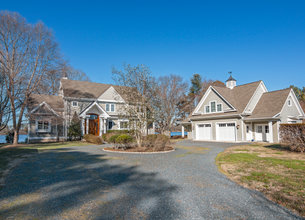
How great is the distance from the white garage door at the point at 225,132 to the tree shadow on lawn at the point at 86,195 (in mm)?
16442

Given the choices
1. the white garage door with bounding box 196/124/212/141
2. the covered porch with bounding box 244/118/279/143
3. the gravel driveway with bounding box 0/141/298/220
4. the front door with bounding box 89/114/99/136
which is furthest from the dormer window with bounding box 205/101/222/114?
the gravel driveway with bounding box 0/141/298/220

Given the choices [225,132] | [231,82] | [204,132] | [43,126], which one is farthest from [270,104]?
[43,126]

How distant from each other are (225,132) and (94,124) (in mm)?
16453

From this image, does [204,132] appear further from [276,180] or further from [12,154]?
[12,154]

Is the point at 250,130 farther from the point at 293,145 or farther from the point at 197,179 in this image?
the point at 197,179

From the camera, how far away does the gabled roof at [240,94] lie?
2084cm

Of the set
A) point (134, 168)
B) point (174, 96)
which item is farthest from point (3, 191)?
point (174, 96)

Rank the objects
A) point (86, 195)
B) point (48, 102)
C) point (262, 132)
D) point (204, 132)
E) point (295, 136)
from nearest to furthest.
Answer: point (86, 195) < point (295, 136) < point (262, 132) < point (204, 132) < point (48, 102)

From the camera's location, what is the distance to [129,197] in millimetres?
4449

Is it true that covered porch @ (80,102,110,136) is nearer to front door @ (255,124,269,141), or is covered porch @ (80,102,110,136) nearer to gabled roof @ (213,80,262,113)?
gabled roof @ (213,80,262,113)

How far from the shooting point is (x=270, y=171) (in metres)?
6.78

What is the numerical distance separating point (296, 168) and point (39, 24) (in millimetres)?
23602

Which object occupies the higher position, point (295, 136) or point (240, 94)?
point (240, 94)

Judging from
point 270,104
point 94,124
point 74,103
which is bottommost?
point 94,124
